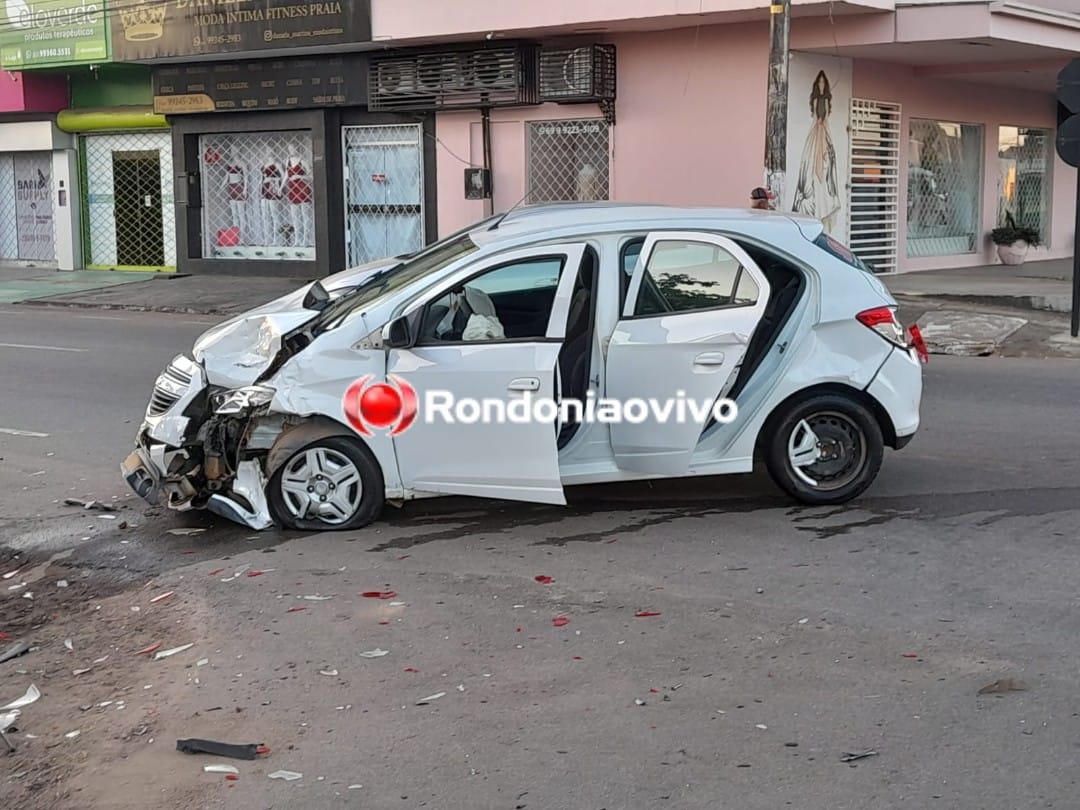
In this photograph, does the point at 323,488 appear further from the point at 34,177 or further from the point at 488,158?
the point at 34,177

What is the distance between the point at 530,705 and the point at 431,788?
0.71 metres

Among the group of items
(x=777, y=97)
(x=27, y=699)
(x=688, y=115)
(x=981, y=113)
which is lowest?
(x=27, y=699)

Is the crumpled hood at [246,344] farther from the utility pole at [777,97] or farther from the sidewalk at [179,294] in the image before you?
the sidewalk at [179,294]

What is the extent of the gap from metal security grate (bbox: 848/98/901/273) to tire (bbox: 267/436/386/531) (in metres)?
14.9

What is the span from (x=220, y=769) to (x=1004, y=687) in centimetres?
278

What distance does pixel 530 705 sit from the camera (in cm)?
464

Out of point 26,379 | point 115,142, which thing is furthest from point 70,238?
point 26,379

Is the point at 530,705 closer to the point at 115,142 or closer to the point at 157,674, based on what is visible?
the point at 157,674

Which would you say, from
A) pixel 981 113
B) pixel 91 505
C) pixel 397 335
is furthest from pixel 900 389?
pixel 981 113

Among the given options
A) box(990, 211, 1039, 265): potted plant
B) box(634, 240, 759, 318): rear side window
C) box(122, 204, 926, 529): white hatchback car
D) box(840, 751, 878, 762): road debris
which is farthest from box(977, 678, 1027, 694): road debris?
box(990, 211, 1039, 265): potted plant

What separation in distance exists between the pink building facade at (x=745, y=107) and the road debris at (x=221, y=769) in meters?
14.8

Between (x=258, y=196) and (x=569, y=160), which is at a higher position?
(x=569, y=160)

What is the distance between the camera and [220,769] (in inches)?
164

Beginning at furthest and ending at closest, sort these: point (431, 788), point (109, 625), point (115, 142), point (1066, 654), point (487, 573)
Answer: point (115, 142), point (487, 573), point (109, 625), point (1066, 654), point (431, 788)
